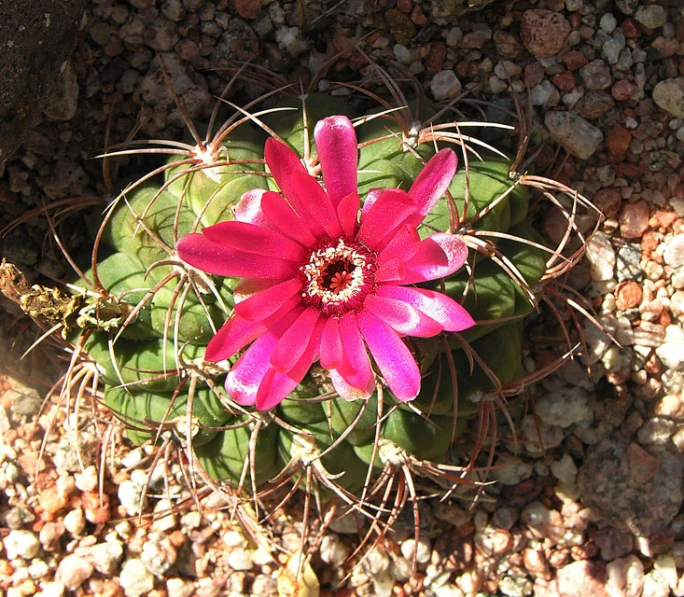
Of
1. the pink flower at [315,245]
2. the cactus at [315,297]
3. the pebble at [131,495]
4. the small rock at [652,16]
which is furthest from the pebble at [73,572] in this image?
the small rock at [652,16]

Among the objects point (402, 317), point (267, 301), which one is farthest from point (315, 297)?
point (402, 317)

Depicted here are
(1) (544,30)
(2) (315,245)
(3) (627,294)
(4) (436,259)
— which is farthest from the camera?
(3) (627,294)

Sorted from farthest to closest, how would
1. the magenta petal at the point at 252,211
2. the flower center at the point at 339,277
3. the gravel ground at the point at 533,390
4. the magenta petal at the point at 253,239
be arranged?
the gravel ground at the point at 533,390, the flower center at the point at 339,277, the magenta petal at the point at 252,211, the magenta petal at the point at 253,239

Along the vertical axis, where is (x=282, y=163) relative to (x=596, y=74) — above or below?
above

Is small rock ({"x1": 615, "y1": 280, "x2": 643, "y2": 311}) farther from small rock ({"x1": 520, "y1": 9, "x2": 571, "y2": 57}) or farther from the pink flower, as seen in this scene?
the pink flower

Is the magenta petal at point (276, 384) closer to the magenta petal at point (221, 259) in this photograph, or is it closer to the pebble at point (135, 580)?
the magenta petal at point (221, 259)

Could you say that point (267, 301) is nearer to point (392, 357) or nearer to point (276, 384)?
point (276, 384)

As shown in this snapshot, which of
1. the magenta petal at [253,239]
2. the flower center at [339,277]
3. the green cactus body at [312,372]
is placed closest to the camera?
the magenta petal at [253,239]
